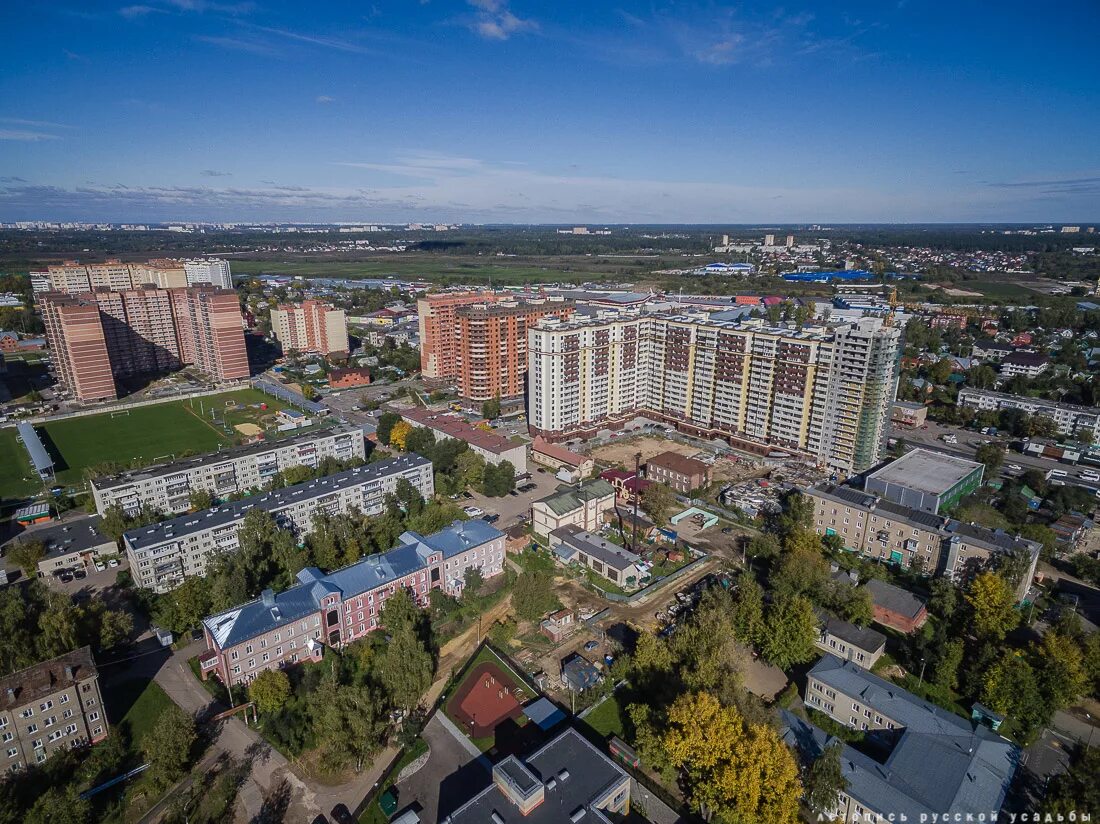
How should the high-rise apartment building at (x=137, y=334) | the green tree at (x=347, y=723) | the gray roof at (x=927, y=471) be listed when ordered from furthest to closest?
the high-rise apartment building at (x=137, y=334) → the gray roof at (x=927, y=471) → the green tree at (x=347, y=723)

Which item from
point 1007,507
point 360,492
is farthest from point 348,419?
point 1007,507

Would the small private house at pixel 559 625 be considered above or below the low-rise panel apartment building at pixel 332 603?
below

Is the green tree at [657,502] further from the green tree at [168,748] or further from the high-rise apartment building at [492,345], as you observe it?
the high-rise apartment building at [492,345]

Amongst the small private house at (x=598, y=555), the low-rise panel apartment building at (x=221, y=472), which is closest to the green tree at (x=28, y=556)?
the low-rise panel apartment building at (x=221, y=472)

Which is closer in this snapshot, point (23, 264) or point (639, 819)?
point (639, 819)

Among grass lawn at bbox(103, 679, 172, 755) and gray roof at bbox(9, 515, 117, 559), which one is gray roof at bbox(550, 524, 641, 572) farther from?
gray roof at bbox(9, 515, 117, 559)

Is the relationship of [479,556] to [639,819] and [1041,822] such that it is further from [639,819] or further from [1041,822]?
[1041,822]

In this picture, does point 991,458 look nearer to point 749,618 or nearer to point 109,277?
point 749,618
